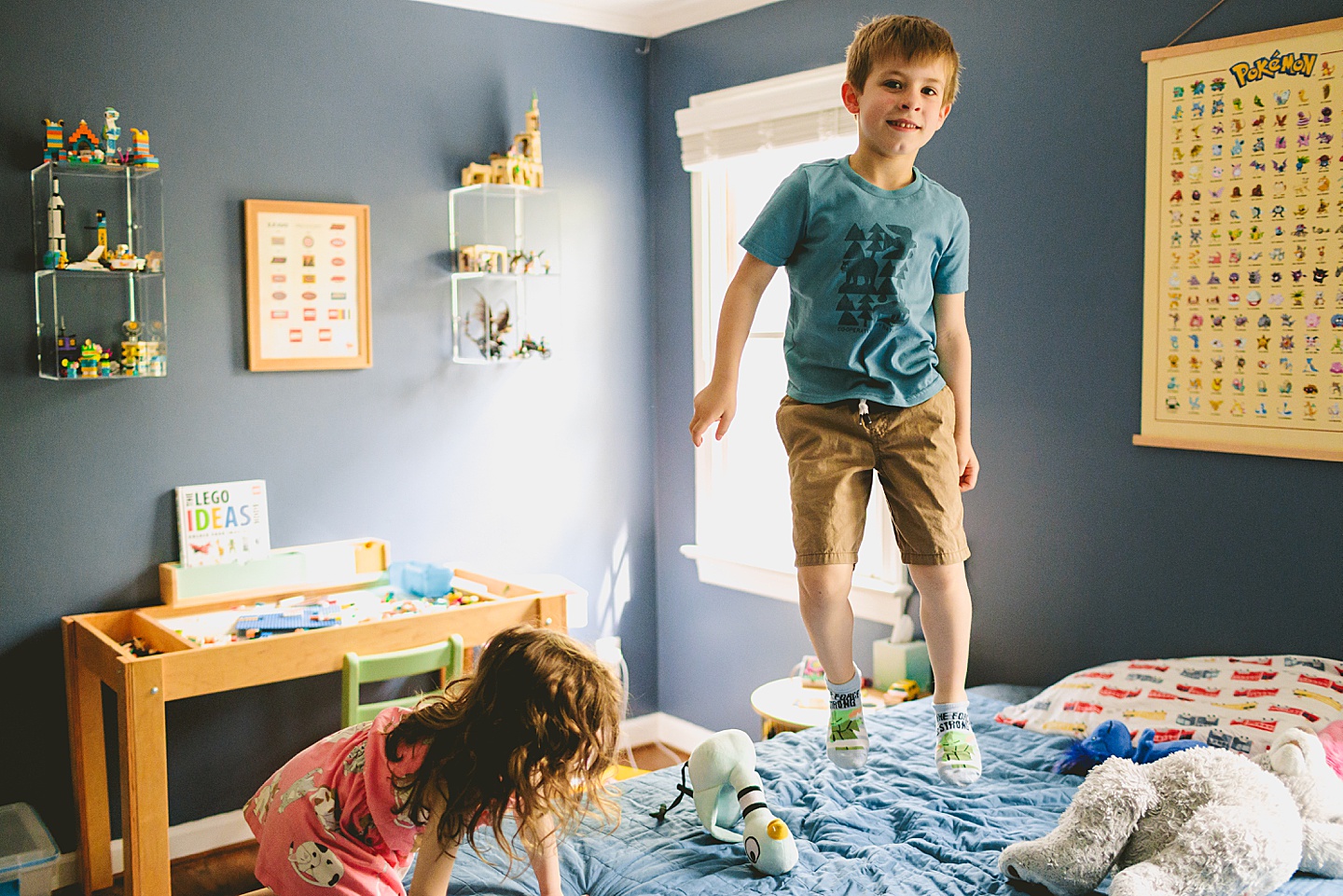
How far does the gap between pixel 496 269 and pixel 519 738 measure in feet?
8.04

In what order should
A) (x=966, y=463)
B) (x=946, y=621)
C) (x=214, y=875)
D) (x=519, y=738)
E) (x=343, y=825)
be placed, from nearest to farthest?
1. (x=519, y=738)
2. (x=343, y=825)
3. (x=946, y=621)
4. (x=966, y=463)
5. (x=214, y=875)

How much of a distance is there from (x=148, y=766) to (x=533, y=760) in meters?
1.55

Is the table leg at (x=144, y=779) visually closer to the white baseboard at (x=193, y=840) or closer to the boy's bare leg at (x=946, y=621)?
the white baseboard at (x=193, y=840)

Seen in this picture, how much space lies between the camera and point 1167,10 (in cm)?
283

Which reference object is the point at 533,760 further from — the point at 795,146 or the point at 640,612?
the point at 640,612

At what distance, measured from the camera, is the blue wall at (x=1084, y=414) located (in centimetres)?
271

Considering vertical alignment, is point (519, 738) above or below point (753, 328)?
below

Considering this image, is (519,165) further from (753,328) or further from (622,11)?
(753,328)

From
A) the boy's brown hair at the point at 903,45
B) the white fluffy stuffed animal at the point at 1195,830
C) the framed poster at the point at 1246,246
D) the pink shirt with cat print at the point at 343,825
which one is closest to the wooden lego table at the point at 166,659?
the pink shirt with cat print at the point at 343,825

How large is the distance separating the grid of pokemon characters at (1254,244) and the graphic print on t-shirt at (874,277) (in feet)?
4.06

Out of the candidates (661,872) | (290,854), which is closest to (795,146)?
(661,872)

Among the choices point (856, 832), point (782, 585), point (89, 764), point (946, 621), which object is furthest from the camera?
point (782, 585)

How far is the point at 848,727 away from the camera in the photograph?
6.78 ft

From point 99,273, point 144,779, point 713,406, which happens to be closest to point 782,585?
point 144,779
